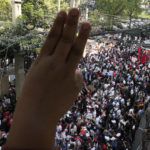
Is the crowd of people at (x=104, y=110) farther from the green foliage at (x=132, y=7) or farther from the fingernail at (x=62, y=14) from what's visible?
the green foliage at (x=132, y=7)

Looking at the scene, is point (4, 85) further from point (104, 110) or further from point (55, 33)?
point (55, 33)

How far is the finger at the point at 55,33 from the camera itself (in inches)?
74.5

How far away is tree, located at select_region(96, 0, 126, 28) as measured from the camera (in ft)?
83.5

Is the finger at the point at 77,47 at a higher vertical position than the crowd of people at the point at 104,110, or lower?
higher

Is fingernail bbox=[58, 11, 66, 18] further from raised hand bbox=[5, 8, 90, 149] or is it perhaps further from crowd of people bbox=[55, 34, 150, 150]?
crowd of people bbox=[55, 34, 150, 150]

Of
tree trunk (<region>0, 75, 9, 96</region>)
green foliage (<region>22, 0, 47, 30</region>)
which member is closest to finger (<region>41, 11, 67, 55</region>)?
green foliage (<region>22, 0, 47, 30</region>)

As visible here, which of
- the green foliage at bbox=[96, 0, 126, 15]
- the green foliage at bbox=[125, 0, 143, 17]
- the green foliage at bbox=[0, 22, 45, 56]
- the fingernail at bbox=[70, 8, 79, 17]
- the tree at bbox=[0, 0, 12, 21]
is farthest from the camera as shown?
the green foliage at bbox=[125, 0, 143, 17]

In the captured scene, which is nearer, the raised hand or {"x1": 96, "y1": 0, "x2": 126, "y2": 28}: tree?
the raised hand

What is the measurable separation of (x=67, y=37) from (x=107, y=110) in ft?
28.9

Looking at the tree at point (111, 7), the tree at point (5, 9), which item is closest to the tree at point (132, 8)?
Result: the tree at point (111, 7)

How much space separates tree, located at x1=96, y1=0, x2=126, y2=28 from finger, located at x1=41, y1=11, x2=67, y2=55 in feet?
79.4

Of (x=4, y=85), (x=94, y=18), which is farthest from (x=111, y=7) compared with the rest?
(x=4, y=85)

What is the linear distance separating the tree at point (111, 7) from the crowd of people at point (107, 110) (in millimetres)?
10378

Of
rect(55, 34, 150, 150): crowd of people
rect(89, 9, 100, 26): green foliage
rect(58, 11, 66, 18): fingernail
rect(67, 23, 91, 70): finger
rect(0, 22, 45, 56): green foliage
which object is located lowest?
rect(55, 34, 150, 150): crowd of people
